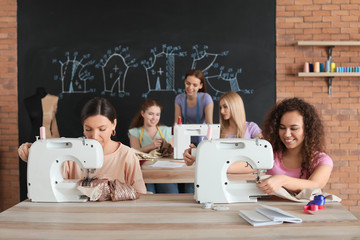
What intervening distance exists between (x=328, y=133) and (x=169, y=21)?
89.5 inches

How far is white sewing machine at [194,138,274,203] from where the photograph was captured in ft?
5.28

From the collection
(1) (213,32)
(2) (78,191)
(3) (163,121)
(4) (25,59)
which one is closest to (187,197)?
(2) (78,191)

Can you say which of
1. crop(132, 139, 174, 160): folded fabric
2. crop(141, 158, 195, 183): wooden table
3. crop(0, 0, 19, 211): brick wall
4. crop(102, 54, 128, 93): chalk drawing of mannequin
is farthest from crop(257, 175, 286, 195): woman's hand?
crop(0, 0, 19, 211): brick wall

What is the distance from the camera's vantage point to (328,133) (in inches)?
173

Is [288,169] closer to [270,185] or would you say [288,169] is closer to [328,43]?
[270,185]

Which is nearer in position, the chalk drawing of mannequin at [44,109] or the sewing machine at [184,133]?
the sewing machine at [184,133]

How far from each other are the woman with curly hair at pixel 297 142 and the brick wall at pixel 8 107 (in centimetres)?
348

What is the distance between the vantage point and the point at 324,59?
14.4 ft

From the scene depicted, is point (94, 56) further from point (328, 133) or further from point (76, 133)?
point (328, 133)

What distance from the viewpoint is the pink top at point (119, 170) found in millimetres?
2086

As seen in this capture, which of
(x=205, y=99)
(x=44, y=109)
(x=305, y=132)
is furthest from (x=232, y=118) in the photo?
(x=44, y=109)

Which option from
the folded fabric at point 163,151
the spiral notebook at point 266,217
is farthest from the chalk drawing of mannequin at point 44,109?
the spiral notebook at point 266,217

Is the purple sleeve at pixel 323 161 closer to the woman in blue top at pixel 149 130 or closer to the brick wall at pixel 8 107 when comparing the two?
the woman in blue top at pixel 149 130

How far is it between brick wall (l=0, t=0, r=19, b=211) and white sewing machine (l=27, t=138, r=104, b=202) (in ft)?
10.4
